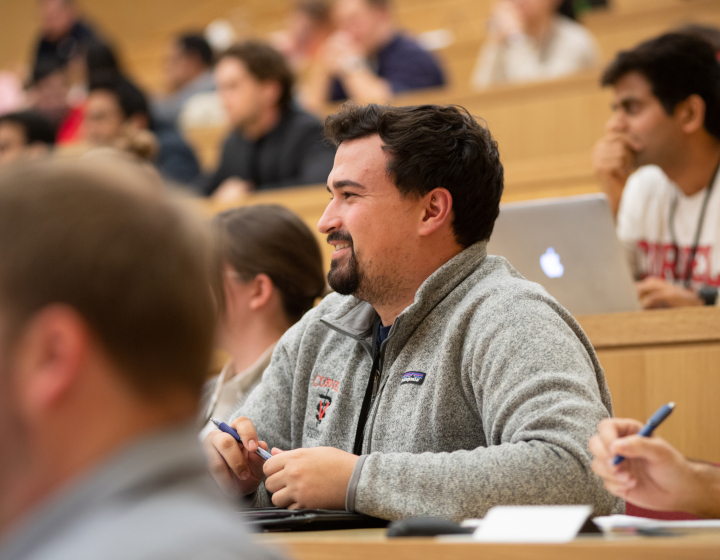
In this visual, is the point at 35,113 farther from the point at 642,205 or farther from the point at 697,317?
the point at 697,317

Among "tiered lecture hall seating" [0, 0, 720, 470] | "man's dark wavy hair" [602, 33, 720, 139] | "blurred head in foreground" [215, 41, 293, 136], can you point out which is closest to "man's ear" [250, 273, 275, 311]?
"tiered lecture hall seating" [0, 0, 720, 470]

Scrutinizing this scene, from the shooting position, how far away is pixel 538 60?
3707 mm

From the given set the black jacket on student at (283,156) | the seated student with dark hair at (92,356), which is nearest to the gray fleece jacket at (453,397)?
the seated student with dark hair at (92,356)

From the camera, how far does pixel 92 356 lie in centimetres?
49

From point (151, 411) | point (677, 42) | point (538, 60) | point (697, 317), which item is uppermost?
point (538, 60)

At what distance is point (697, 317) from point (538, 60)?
7.57 feet

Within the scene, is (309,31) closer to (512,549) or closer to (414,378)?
(414,378)

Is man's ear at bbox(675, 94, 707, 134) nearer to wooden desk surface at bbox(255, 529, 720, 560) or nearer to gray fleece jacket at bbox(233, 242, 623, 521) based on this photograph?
gray fleece jacket at bbox(233, 242, 623, 521)

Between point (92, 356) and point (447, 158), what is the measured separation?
38.4 inches

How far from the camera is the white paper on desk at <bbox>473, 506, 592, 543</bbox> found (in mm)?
727

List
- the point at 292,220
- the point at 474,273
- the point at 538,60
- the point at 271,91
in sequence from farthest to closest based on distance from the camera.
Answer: the point at 538,60 < the point at 271,91 < the point at 292,220 < the point at 474,273

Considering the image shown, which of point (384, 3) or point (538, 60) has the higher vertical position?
point (384, 3)

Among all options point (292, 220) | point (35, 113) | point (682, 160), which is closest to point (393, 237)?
point (292, 220)

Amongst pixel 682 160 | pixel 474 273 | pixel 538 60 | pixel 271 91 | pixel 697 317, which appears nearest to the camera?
pixel 474 273
